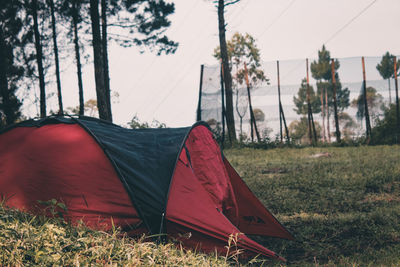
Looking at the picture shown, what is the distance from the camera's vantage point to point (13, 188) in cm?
356

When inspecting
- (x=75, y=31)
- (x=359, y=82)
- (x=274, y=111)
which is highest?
(x=75, y=31)

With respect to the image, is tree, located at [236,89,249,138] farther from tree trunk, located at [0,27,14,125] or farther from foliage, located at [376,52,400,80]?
tree trunk, located at [0,27,14,125]

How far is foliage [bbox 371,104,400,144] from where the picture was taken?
1199cm

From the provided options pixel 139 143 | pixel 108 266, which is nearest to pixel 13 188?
pixel 139 143

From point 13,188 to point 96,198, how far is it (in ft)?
2.84

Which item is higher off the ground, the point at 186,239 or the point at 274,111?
the point at 274,111

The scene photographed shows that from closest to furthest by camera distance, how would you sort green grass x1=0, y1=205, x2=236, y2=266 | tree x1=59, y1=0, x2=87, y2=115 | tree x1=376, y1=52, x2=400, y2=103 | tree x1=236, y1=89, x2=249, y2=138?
green grass x1=0, y1=205, x2=236, y2=266 → tree x1=236, y1=89, x2=249, y2=138 → tree x1=376, y1=52, x2=400, y2=103 → tree x1=59, y1=0, x2=87, y2=115

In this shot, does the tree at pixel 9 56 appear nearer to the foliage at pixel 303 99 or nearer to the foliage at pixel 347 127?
the foliage at pixel 303 99

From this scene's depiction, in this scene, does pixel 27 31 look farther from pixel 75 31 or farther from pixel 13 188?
pixel 13 188

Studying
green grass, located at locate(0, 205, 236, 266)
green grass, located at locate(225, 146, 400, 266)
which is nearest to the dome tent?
green grass, located at locate(0, 205, 236, 266)

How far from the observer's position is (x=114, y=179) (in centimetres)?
342

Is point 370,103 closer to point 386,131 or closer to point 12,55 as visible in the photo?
point 386,131

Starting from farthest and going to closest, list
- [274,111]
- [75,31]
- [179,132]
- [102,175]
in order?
1. [75,31]
2. [274,111]
3. [179,132]
4. [102,175]

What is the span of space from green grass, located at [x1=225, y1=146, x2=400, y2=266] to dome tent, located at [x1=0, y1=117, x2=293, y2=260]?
0.81m
